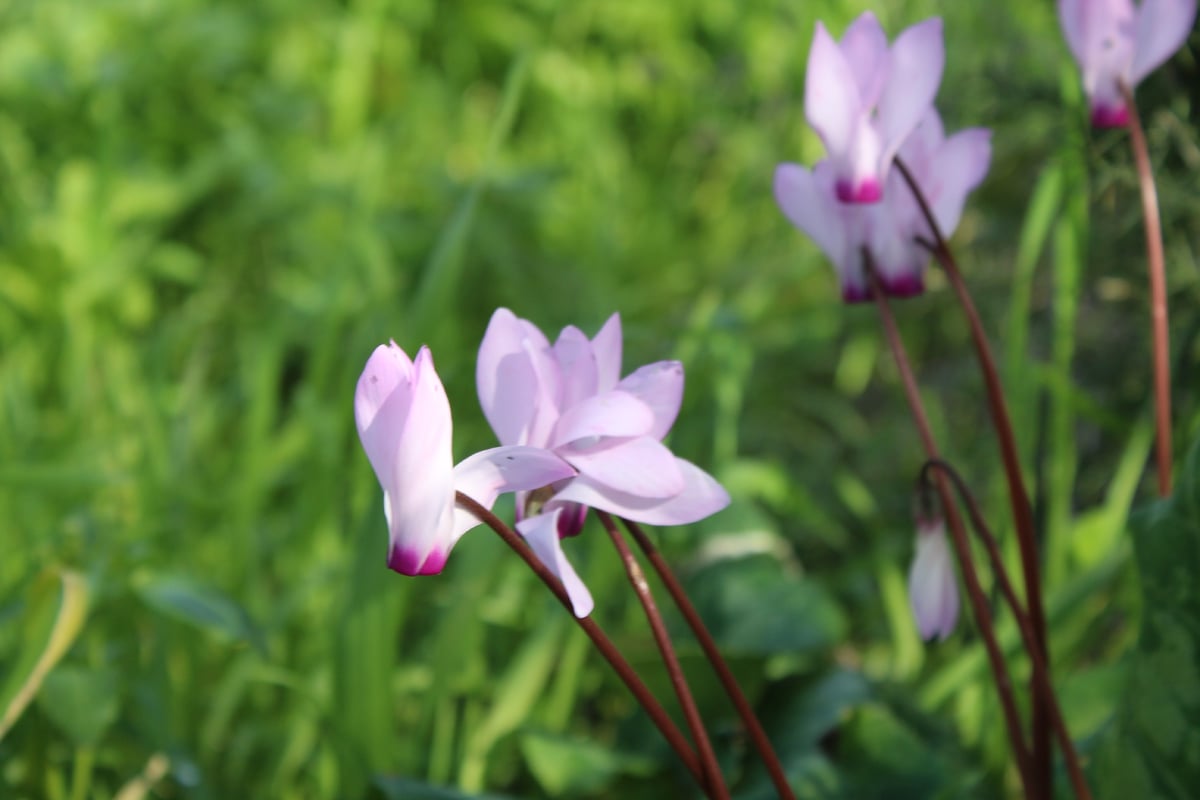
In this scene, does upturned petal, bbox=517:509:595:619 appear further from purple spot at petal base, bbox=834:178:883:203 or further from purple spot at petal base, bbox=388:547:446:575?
purple spot at petal base, bbox=834:178:883:203

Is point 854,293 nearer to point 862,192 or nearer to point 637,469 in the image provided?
point 862,192

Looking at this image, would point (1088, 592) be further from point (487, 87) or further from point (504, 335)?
point (487, 87)

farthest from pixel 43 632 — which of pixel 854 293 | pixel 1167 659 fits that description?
pixel 1167 659

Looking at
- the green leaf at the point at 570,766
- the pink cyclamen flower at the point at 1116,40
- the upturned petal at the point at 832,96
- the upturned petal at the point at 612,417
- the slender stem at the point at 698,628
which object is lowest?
the green leaf at the point at 570,766

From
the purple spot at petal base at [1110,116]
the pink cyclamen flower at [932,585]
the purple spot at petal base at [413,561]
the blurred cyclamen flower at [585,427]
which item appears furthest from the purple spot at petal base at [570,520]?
the purple spot at petal base at [1110,116]

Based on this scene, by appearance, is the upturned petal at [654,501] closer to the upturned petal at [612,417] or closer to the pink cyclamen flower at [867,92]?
the upturned petal at [612,417]

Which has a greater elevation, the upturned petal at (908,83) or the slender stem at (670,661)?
the upturned petal at (908,83)
